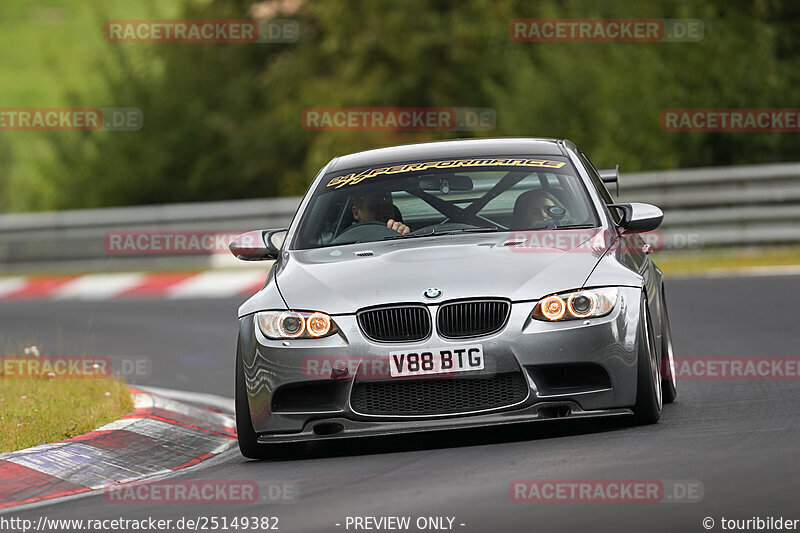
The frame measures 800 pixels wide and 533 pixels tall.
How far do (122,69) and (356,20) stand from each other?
5.48 m

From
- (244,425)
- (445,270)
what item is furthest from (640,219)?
(244,425)

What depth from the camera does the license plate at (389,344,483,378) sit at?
24.6ft

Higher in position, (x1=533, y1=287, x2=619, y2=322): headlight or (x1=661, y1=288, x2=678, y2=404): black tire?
(x1=533, y1=287, x2=619, y2=322): headlight

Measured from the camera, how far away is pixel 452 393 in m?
7.55

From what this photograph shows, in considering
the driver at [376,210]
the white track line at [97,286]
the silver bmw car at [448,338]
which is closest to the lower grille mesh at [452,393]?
the silver bmw car at [448,338]

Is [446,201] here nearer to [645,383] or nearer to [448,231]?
[448,231]

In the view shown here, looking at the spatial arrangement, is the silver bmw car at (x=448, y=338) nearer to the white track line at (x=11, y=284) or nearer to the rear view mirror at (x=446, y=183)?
the rear view mirror at (x=446, y=183)

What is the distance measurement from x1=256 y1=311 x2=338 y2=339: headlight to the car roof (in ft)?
6.18

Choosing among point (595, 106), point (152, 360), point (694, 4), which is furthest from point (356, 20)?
point (152, 360)

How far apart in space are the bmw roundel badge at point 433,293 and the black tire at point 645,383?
1012 millimetres

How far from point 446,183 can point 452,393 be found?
6.15 ft

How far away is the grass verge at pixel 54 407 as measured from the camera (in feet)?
29.4

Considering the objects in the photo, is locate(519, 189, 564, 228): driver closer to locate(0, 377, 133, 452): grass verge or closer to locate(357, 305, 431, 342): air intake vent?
locate(357, 305, 431, 342): air intake vent

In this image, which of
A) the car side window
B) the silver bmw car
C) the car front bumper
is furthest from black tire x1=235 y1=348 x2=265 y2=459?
the car side window
